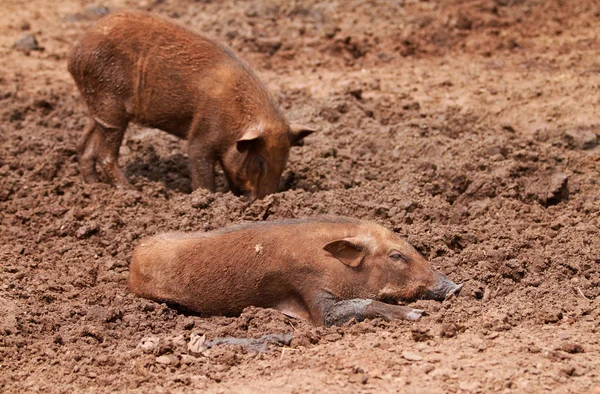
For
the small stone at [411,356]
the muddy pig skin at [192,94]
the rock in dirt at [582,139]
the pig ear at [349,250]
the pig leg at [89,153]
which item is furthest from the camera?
the rock in dirt at [582,139]

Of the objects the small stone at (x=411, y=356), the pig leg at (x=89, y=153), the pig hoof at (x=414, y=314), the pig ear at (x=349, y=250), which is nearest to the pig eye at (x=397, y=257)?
the pig ear at (x=349, y=250)

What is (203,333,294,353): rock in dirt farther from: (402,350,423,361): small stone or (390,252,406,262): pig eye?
(390,252,406,262): pig eye

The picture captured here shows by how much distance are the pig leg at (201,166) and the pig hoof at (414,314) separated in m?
2.85

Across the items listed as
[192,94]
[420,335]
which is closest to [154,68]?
[192,94]

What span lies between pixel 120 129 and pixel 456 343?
4.07m

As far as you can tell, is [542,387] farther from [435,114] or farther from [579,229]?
[435,114]

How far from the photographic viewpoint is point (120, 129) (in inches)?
342

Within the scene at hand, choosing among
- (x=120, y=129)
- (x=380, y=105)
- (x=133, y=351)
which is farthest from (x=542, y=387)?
(x=380, y=105)

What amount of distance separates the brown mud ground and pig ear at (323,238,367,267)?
0.49 metres

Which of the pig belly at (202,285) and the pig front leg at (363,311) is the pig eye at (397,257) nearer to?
the pig front leg at (363,311)

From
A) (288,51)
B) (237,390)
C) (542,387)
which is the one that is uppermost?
(542,387)

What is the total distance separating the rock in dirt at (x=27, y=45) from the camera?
39.8ft

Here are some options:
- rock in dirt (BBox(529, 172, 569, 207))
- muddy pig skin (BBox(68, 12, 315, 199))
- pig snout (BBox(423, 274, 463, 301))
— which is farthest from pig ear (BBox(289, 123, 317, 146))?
pig snout (BBox(423, 274, 463, 301))

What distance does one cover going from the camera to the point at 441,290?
655cm
